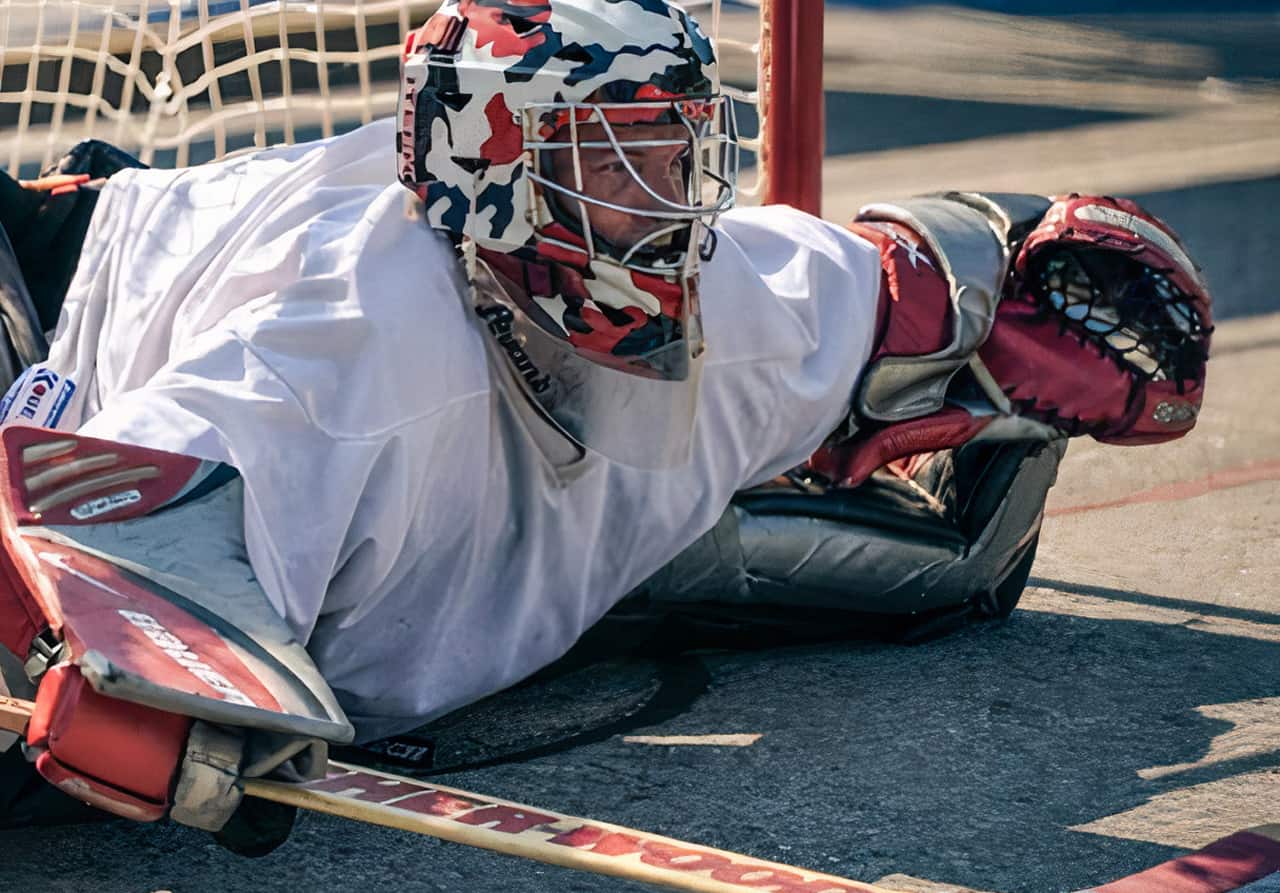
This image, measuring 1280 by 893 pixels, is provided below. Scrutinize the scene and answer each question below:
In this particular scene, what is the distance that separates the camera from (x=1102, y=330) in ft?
9.98

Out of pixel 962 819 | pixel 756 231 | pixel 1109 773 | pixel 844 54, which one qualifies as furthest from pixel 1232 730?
pixel 844 54

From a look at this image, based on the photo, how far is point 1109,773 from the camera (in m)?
2.72

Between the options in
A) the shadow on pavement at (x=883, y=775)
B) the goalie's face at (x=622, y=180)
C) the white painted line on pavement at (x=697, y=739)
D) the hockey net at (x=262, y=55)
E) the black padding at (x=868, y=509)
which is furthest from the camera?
the hockey net at (x=262, y=55)

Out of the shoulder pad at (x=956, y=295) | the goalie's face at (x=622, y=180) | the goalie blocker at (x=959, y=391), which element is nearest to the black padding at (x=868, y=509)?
the goalie blocker at (x=959, y=391)

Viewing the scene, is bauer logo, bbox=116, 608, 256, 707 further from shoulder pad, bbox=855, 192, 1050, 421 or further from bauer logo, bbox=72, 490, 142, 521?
shoulder pad, bbox=855, 192, 1050, 421

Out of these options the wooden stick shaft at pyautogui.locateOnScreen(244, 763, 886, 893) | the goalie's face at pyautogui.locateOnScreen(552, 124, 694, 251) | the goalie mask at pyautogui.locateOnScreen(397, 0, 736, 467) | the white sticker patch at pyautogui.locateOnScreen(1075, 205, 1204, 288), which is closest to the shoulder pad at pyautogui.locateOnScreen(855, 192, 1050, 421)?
the white sticker patch at pyautogui.locateOnScreen(1075, 205, 1204, 288)

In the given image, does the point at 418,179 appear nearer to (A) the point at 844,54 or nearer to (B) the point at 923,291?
(B) the point at 923,291

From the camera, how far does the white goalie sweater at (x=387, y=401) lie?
2.45 metres

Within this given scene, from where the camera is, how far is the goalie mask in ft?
8.59

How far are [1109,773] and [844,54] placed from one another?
7.39 metres

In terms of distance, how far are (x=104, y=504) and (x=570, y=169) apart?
763mm

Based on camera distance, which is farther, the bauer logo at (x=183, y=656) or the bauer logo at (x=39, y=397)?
the bauer logo at (x=39, y=397)

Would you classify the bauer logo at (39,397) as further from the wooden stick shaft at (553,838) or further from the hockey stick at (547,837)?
the wooden stick shaft at (553,838)

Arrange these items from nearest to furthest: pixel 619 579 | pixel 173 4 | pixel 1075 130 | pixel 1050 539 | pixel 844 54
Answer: pixel 619 579
pixel 1050 539
pixel 173 4
pixel 1075 130
pixel 844 54
